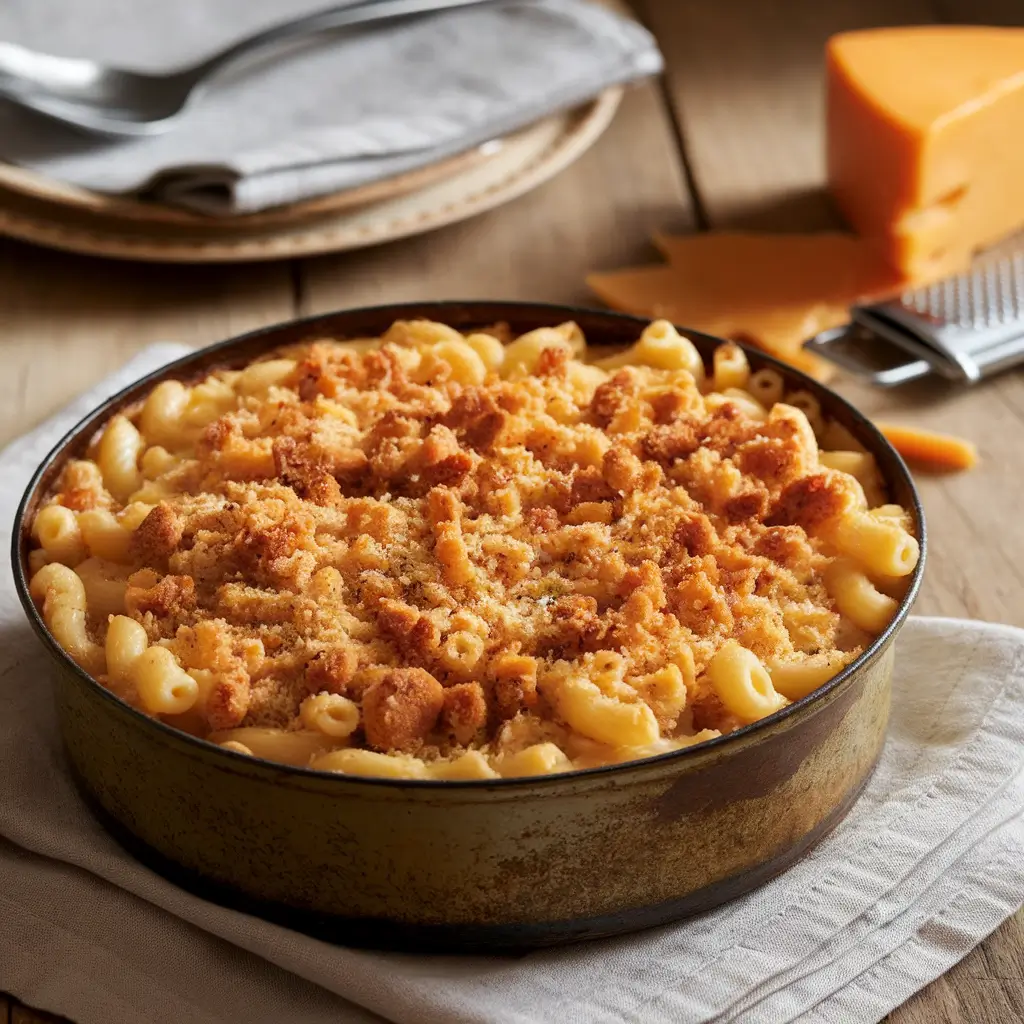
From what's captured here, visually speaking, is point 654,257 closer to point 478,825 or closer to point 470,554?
point 470,554

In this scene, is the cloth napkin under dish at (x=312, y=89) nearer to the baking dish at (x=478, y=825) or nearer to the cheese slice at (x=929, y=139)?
the cheese slice at (x=929, y=139)

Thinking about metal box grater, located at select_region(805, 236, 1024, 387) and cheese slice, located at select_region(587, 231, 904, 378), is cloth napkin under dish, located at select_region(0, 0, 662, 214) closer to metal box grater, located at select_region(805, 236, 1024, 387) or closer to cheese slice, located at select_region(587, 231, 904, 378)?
cheese slice, located at select_region(587, 231, 904, 378)

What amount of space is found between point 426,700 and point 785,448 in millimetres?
654

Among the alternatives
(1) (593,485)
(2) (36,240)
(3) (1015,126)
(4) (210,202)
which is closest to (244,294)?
(4) (210,202)

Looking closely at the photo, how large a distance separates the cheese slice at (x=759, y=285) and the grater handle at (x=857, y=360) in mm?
Result: 28

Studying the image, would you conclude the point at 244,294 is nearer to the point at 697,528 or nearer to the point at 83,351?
the point at 83,351

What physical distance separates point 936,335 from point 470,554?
52.8 inches

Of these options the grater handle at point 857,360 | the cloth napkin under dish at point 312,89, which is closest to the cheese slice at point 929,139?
the grater handle at point 857,360

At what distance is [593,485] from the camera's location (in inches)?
78.0

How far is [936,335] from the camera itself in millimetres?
2809

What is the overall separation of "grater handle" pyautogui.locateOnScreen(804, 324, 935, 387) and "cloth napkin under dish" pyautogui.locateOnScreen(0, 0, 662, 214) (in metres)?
0.89

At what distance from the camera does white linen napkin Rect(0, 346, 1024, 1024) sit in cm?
164

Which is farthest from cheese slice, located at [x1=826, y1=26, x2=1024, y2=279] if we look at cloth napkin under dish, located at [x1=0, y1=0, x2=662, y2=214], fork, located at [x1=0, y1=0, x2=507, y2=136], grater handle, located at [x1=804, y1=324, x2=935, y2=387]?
fork, located at [x1=0, y1=0, x2=507, y2=136]

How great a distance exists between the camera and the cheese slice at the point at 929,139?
3084 mm
